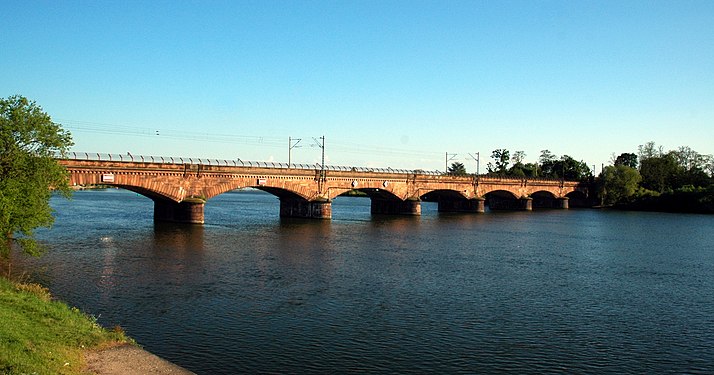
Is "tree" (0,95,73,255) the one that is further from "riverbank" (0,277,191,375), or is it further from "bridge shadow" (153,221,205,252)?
"bridge shadow" (153,221,205,252)

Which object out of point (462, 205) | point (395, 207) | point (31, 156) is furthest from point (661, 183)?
point (31, 156)

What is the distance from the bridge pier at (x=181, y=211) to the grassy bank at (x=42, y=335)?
44590mm

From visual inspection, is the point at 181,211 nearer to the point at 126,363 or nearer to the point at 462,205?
the point at 126,363

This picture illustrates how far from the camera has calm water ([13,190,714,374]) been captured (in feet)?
67.2

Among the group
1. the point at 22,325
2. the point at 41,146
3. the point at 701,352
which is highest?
the point at 41,146

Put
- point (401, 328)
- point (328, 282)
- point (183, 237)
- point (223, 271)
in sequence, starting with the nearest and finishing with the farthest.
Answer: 1. point (401, 328)
2. point (328, 282)
3. point (223, 271)
4. point (183, 237)

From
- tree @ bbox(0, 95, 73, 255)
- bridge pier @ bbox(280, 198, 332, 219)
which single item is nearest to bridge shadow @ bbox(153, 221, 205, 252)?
tree @ bbox(0, 95, 73, 255)

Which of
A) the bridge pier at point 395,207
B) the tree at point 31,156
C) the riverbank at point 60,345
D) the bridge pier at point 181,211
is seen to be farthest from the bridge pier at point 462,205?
the riverbank at point 60,345

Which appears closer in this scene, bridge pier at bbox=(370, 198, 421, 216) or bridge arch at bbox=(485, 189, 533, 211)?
bridge pier at bbox=(370, 198, 421, 216)

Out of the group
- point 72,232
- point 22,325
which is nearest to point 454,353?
point 22,325

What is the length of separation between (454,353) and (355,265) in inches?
784

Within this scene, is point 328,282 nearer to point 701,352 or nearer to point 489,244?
point 701,352

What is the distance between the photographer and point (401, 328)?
78.6ft

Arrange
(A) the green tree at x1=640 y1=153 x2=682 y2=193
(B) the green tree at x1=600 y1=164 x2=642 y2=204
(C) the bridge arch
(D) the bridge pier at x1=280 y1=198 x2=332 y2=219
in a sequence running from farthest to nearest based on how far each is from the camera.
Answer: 1. (A) the green tree at x1=640 y1=153 x2=682 y2=193
2. (B) the green tree at x1=600 y1=164 x2=642 y2=204
3. (C) the bridge arch
4. (D) the bridge pier at x1=280 y1=198 x2=332 y2=219
